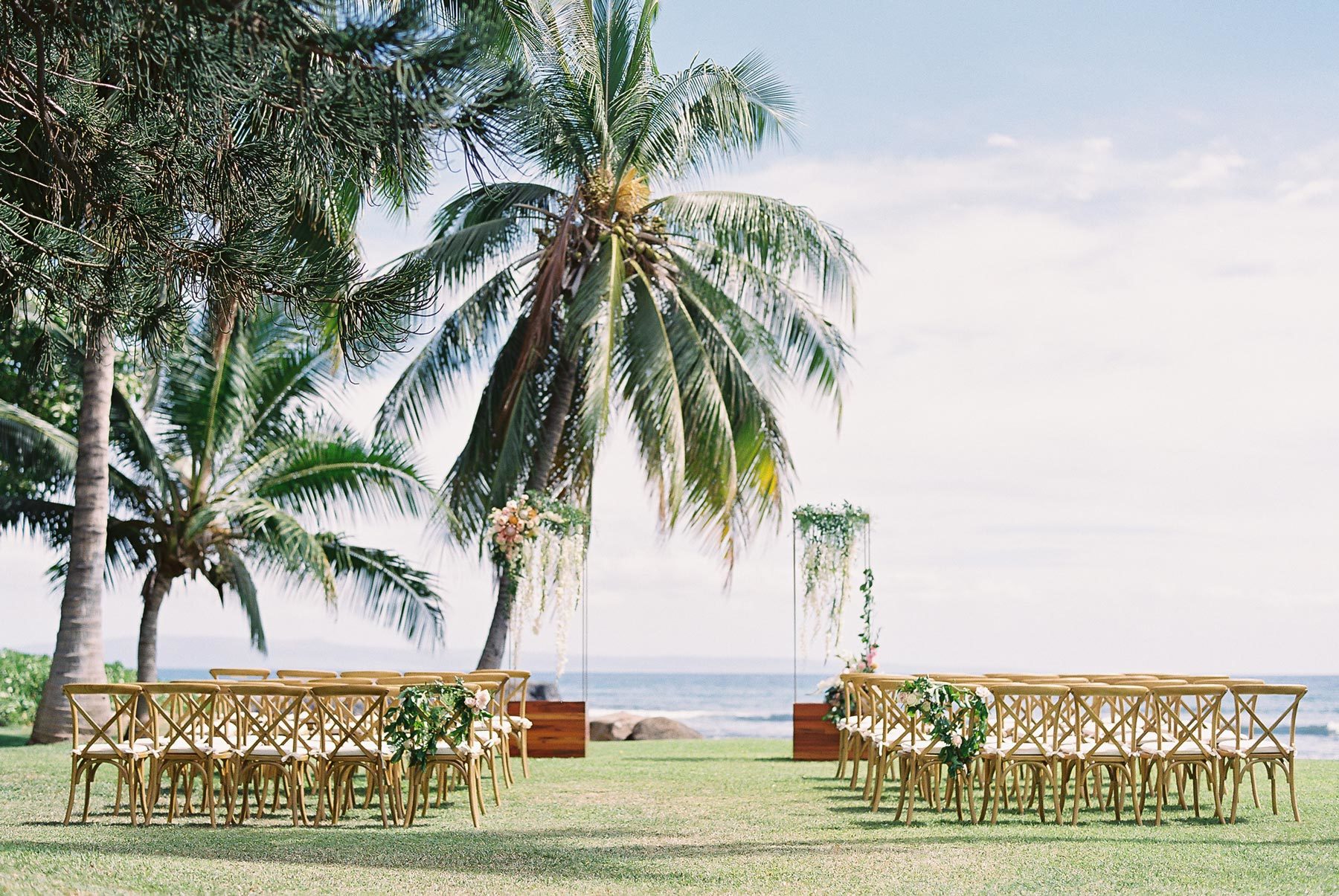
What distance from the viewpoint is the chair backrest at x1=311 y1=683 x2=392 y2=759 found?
7.63m

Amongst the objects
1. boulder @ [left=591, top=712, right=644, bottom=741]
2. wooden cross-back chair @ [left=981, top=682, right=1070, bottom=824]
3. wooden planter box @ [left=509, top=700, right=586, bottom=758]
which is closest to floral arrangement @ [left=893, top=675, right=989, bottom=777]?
wooden cross-back chair @ [left=981, top=682, right=1070, bottom=824]

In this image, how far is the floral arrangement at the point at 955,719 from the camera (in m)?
7.75

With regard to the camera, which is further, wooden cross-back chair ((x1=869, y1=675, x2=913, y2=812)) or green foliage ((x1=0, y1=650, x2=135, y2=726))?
green foliage ((x1=0, y1=650, x2=135, y2=726))

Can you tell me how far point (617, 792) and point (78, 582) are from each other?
7.30m

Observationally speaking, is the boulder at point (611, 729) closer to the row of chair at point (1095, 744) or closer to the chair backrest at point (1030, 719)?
the row of chair at point (1095, 744)

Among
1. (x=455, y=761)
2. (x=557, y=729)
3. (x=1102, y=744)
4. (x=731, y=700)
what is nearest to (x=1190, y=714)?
(x=1102, y=744)

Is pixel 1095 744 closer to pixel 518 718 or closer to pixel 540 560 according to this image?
pixel 518 718

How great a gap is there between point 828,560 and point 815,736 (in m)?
1.89

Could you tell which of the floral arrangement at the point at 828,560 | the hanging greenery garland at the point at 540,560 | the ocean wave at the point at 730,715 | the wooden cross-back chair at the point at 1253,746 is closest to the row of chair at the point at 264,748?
the wooden cross-back chair at the point at 1253,746

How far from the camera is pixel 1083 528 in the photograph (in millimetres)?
38500

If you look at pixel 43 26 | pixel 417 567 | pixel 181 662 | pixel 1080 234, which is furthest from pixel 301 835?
pixel 181 662

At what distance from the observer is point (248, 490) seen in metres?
16.8

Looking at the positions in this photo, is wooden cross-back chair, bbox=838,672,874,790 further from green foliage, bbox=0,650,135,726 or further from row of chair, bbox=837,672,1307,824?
green foliage, bbox=0,650,135,726

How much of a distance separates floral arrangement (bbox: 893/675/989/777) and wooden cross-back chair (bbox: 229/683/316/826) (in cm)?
381
